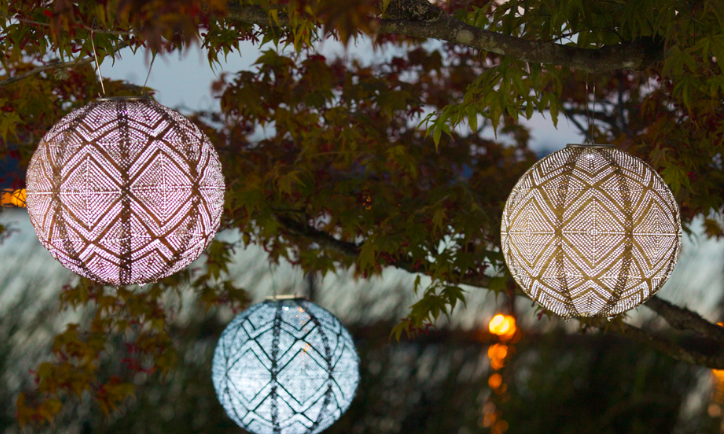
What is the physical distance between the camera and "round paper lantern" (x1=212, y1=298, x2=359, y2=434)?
217 centimetres

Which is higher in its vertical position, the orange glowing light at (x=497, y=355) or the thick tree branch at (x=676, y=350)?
the orange glowing light at (x=497, y=355)

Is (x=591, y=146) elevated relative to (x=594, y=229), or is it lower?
elevated

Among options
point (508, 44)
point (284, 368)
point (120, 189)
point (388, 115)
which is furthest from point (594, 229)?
point (388, 115)

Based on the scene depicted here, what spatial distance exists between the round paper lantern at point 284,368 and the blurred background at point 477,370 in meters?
2.30

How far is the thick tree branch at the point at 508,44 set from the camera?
1.52 m

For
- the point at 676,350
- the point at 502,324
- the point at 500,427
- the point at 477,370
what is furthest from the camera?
the point at 477,370

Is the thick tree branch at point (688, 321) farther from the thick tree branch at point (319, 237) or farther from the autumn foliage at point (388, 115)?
the thick tree branch at point (319, 237)

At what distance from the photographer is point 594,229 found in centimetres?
145

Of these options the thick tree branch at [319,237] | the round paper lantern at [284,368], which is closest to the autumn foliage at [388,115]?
the thick tree branch at [319,237]

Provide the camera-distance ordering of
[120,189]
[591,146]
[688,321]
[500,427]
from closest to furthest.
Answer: [120,189] < [591,146] < [688,321] < [500,427]

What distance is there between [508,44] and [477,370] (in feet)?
11.9

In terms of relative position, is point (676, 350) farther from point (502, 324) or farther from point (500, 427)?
point (500, 427)

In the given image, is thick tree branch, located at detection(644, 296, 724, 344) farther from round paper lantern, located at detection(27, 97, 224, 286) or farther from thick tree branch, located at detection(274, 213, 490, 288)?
round paper lantern, located at detection(27, 97, 224, 286)

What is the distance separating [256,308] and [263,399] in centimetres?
31
